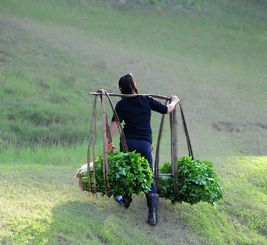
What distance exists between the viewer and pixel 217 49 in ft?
73.5

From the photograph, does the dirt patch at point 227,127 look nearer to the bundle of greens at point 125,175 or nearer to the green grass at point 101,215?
the green grass at point 101,215

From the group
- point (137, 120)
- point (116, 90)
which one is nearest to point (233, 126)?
point (116, 90)

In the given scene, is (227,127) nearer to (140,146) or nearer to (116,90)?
(116,90)

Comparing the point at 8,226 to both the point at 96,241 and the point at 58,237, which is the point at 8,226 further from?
the point at 96,241

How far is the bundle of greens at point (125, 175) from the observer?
6.38 m

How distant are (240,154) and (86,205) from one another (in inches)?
236

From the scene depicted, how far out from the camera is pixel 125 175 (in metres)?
6.36

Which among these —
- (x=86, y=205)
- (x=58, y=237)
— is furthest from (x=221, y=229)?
(x=58, y=237)

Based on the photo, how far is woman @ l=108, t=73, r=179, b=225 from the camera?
660cm

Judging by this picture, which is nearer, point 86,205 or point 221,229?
point 86,205

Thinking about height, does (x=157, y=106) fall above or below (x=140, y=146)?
above

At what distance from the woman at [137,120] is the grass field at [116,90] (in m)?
0.34

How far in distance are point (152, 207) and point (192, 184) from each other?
56cm

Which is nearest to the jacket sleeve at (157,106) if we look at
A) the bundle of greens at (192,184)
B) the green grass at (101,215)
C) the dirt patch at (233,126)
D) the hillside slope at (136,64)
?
the bundle of greens at (192,184)
